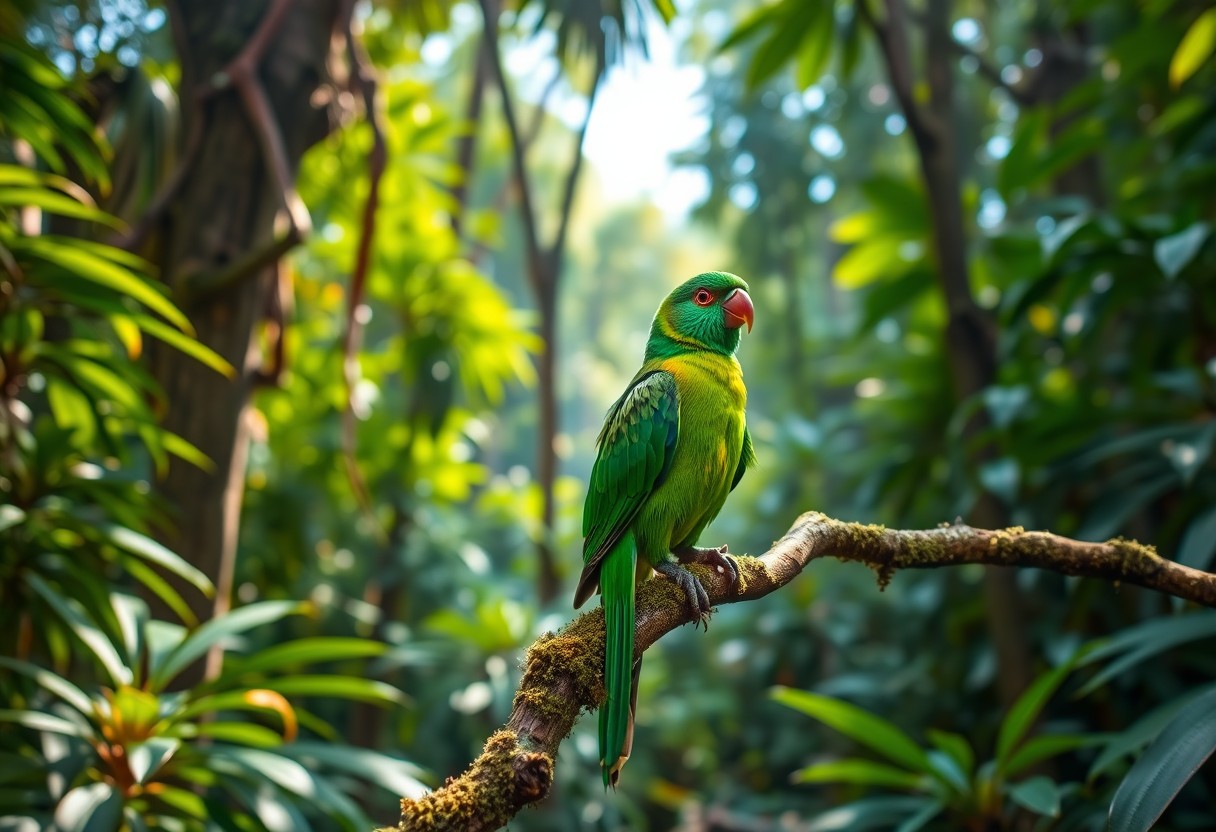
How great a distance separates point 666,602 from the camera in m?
1.56

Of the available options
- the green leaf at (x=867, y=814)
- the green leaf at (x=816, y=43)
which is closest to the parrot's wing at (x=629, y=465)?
the green leaf at (x=867, y=814)

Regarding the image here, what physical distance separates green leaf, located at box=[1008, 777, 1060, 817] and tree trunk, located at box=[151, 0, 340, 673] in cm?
266

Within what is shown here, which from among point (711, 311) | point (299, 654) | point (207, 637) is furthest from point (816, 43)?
point (207, 637)

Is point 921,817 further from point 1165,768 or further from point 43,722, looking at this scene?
point 43,722

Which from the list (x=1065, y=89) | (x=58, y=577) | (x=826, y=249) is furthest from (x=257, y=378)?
(x=826, y=249)

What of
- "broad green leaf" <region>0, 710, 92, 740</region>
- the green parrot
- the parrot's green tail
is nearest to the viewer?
the parrot's green tail

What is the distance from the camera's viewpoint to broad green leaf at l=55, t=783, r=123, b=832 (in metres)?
1.97

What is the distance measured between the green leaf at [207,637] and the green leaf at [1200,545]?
253 centimetres

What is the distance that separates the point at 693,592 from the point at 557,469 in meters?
3.88

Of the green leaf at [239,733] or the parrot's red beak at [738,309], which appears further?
the green leaf at [239,733]

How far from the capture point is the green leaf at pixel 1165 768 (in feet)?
5.22

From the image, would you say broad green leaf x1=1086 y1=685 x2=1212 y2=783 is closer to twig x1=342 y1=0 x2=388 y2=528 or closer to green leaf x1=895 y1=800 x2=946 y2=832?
green leaf x1=895 y1=800 x2=946 y2=832

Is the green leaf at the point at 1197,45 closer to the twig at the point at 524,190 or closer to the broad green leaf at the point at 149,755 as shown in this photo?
the twig at the point at 524,190

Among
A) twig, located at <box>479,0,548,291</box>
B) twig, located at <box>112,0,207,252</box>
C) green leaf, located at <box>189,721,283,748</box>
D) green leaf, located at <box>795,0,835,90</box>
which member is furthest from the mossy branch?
twig, located at <box>479,0,548,291</box>
